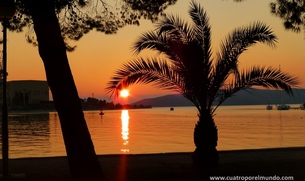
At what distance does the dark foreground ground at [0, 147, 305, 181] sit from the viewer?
9500 mm

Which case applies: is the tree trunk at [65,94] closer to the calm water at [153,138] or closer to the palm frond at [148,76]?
the palm frond at [148,76]

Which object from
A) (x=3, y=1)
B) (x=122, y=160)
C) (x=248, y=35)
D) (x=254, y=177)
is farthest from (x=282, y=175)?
(x=3, y=1)

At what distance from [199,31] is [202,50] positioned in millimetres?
536

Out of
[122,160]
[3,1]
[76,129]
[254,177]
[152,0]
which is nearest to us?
[76,129]

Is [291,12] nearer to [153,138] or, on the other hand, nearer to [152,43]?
[152,43]

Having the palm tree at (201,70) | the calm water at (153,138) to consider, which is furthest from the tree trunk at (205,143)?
the calm water at (153,138)

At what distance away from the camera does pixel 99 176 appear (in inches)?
316

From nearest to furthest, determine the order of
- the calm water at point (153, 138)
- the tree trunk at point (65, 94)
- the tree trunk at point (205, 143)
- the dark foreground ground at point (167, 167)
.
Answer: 1. the tree trunk at point (65, 94)
2. the dark foreground ground at point (167, 167)
3. the tree trunk at point (205, 143)
4. the calm water at point (153, 138)

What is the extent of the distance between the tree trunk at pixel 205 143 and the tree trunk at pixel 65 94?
11.7ft

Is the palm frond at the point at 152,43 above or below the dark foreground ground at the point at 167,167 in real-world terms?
above

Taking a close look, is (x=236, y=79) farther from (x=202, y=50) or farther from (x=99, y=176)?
(x=99, y=176)

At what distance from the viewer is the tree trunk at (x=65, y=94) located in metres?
7.94

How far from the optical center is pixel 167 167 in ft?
35.3

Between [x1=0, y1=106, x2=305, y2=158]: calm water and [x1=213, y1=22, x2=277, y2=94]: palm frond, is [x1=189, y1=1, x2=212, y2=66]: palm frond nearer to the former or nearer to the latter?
[x1=213, y1=22, x2=277, y2=94]: palm frond
